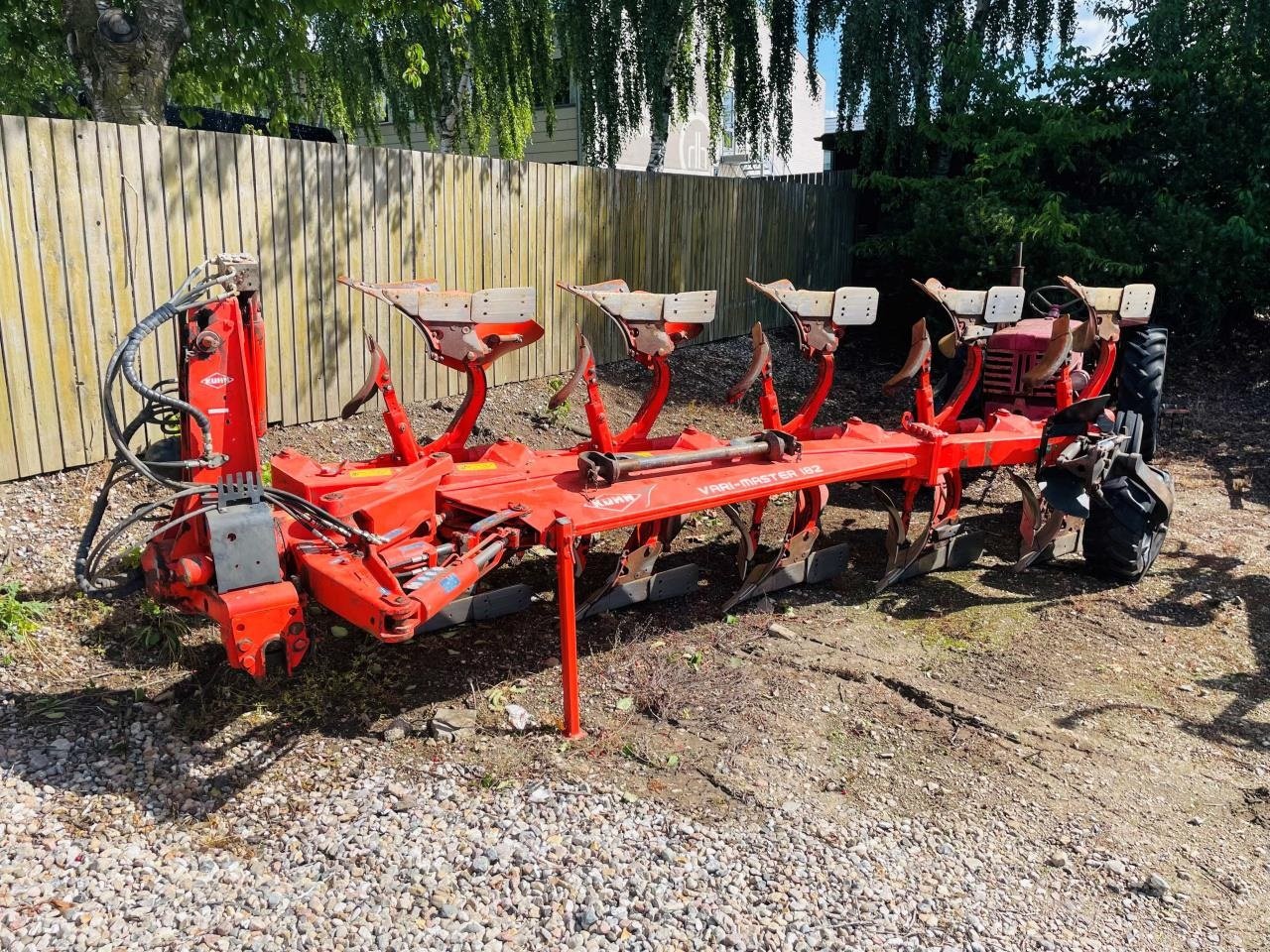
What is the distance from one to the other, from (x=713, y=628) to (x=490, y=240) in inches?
174

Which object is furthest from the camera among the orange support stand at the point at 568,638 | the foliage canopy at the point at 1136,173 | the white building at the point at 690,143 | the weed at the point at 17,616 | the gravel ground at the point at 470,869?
the white building at the point at 690,143

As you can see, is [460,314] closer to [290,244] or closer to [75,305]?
[75,305]

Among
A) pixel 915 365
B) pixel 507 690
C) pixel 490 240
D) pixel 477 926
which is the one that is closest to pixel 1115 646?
pixel 915 365

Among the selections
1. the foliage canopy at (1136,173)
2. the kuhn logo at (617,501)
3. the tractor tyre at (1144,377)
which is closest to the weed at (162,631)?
the kuhn logo at (617,501)

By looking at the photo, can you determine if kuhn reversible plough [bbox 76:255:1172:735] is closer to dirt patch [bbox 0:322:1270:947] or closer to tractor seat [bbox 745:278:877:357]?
tractor seat [bbox 745:278:877:357]

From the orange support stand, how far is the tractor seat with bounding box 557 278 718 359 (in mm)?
1335

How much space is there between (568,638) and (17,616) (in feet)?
7.85

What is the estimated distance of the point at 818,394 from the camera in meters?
5.44

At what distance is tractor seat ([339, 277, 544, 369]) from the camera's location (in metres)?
4.28

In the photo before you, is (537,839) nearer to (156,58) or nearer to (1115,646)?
(1115,646)

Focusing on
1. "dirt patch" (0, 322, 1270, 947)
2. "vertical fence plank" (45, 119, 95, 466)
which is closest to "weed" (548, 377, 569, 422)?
"dirt patch" (0, 322, 1270, 947)

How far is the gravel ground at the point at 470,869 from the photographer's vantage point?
2.65m

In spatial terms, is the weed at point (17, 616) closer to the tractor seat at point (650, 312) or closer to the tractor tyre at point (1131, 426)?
the tractor seat at point (650, 312)

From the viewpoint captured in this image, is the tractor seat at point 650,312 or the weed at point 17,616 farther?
the tractor seat at point 650,312
